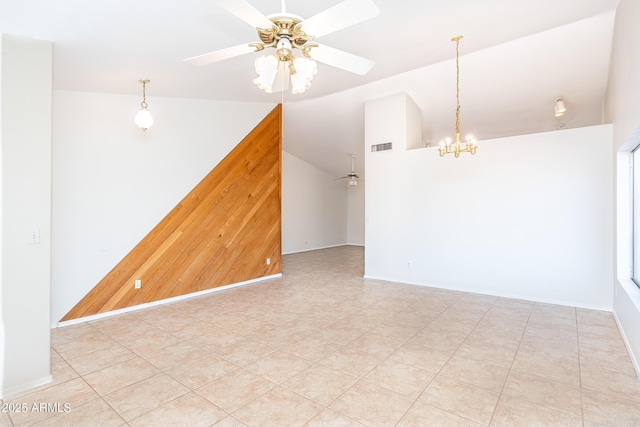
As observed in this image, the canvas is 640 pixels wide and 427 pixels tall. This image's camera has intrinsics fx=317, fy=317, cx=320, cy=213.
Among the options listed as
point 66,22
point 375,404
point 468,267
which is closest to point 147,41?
point 66,22

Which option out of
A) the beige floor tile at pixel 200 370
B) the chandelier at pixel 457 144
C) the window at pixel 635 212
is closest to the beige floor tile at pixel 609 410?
the window at pixel 635 212

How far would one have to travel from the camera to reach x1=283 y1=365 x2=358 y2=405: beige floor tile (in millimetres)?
2355

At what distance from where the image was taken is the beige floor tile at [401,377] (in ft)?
7.96

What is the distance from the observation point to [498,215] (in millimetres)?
4852

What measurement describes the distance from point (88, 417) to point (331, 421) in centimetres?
163

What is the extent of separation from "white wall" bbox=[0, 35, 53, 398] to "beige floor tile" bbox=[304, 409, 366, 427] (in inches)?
87.7

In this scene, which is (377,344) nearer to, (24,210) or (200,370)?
(200,370)

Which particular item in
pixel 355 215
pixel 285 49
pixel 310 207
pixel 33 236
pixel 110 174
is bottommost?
pixel 33 236

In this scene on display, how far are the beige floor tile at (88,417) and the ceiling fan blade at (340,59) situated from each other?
280 cm

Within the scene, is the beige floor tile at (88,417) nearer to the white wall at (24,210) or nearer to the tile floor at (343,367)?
the tile floor at (343,367)

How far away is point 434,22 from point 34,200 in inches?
156

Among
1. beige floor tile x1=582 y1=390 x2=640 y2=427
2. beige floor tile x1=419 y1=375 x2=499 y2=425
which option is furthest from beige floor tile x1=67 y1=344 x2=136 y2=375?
beige floor tile x1=582 y1=390 x2=640 y2=427

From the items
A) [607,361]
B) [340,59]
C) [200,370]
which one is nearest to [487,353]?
[607,361]

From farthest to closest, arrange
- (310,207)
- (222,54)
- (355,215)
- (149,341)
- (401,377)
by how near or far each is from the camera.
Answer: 1. (355,215)
2. (310,207)
3. (149,341)
4. (401,377)
5. (222,54)
